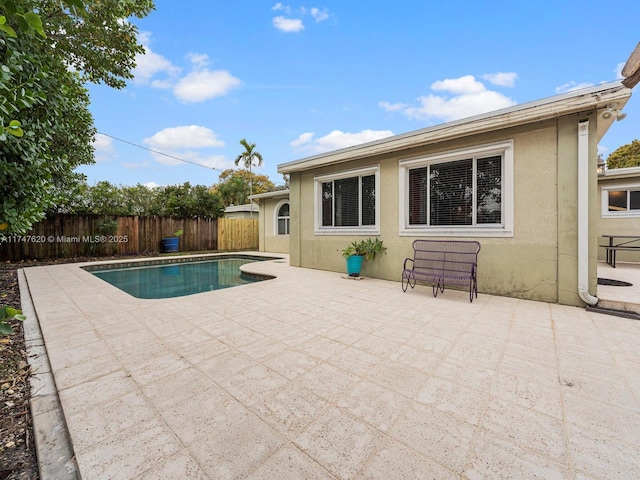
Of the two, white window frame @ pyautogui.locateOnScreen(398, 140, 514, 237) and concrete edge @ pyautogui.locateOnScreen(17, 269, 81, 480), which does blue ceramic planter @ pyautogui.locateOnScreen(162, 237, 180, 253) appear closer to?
concrete edge @ pyautogui.locateOnScreen(17, 269, 81, 480)

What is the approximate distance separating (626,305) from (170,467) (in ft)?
Result: 18.4

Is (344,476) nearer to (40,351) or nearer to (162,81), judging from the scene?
(40,351)

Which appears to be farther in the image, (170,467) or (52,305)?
(52,305)

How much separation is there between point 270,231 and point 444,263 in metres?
9.51

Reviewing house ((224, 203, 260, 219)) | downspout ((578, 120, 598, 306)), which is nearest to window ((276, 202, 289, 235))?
house ((224, 203, 260, 219))

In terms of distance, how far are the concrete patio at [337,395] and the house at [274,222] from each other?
29.9ft

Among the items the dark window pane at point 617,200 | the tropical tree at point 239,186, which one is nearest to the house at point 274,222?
the dark window pane at point 617,200

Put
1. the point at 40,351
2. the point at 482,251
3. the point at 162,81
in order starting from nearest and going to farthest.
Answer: the point at 40,351 < the point at 482,251 < the point at 162,81

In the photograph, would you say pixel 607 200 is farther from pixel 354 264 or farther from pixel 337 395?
pixel 337 395

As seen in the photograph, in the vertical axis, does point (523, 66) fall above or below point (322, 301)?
above

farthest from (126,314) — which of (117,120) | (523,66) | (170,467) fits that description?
(117,120)

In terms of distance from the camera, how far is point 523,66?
844cm

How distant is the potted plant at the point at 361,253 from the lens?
6297 millimetres

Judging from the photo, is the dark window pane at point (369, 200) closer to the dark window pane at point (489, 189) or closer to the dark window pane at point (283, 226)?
the dark window pane at point (489, 189)
